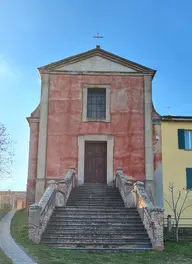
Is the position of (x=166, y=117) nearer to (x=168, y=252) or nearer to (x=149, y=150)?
(x=149, y=150)

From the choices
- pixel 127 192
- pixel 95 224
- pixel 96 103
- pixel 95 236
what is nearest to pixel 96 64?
pixel 96 103

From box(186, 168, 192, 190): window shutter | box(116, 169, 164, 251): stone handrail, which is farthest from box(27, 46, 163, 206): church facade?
box(116, 169, 164, 251): stone handrail

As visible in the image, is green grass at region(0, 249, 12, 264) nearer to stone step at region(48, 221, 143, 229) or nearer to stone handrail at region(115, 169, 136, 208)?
stone step at region(48, 221, 143, 229)

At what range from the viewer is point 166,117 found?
864 inches

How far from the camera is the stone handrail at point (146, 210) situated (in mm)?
12594

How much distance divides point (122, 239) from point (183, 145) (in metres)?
10.1

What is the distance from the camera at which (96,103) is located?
74.5 feet

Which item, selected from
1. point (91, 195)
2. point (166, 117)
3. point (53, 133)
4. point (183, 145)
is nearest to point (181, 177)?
point (183, 145)

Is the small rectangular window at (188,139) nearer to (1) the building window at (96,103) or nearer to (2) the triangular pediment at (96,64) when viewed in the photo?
(2) the triangular pediment at (96,64)

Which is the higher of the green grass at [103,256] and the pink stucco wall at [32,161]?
the pink stucco wall at [32,161]

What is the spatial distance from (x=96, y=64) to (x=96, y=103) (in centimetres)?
244

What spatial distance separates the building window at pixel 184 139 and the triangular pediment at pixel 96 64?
411 centimetres

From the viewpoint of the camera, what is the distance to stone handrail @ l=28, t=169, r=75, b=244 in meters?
12.5

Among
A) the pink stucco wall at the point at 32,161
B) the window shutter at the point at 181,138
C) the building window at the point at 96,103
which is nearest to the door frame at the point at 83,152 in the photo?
the building window at the point at 96,103
